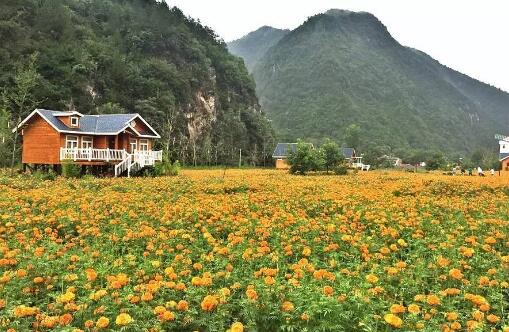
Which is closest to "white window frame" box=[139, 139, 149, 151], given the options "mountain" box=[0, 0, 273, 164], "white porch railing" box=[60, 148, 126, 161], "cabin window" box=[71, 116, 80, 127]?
"white porch railing" box=[60, 148, 126, 161]

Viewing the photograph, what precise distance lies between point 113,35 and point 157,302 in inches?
3271

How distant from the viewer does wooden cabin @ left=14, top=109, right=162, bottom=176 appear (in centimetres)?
3100

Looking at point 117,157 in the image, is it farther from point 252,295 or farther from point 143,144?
point 252,295

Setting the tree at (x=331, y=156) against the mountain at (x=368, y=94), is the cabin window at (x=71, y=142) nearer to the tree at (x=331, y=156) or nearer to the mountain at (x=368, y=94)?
the tree at (x=331, y=156)

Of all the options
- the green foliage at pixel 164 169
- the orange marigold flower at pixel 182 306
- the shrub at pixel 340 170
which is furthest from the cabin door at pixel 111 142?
the orange marigold flower at pixel 182 306

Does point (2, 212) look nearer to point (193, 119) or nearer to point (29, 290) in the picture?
point (29, 290)

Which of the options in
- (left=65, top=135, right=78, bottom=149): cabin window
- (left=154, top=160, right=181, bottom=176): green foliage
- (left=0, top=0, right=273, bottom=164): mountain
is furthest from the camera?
(left=0, top=0, right=273, bottom=164): mountain

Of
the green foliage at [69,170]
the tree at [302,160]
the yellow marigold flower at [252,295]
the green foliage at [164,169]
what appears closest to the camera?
the yellow marigold flower at [252,295]

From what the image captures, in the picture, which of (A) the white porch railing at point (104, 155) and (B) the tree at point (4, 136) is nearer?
(A) the white porch railing at point (104, 155)

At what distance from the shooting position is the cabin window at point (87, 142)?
33688 millimetres

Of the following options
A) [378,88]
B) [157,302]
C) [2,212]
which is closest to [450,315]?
[157,302]

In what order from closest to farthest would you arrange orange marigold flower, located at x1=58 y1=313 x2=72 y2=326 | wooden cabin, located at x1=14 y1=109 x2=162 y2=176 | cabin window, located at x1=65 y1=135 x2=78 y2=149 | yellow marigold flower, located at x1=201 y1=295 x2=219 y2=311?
orange marigold flower, located at x1=58 y1=313 x2=72 y2=326
yellow marigold flower, located at x1=201 y1=295 x2=219 y2=311
wooden cabin, located at x1=14 y1=109 x2=162 y2=176
cabin window, located at x1=65 y1=135 x2=78 y2=149

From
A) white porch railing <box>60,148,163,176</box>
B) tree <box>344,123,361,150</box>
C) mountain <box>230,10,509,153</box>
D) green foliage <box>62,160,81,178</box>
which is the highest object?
mountain <box>230,10,509,153</box>

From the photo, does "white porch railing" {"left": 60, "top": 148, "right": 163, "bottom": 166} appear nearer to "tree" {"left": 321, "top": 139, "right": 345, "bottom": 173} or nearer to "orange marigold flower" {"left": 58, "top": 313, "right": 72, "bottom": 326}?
"tree" {"left": 321, "top": 139, "right": 345, "bottom": 173}
